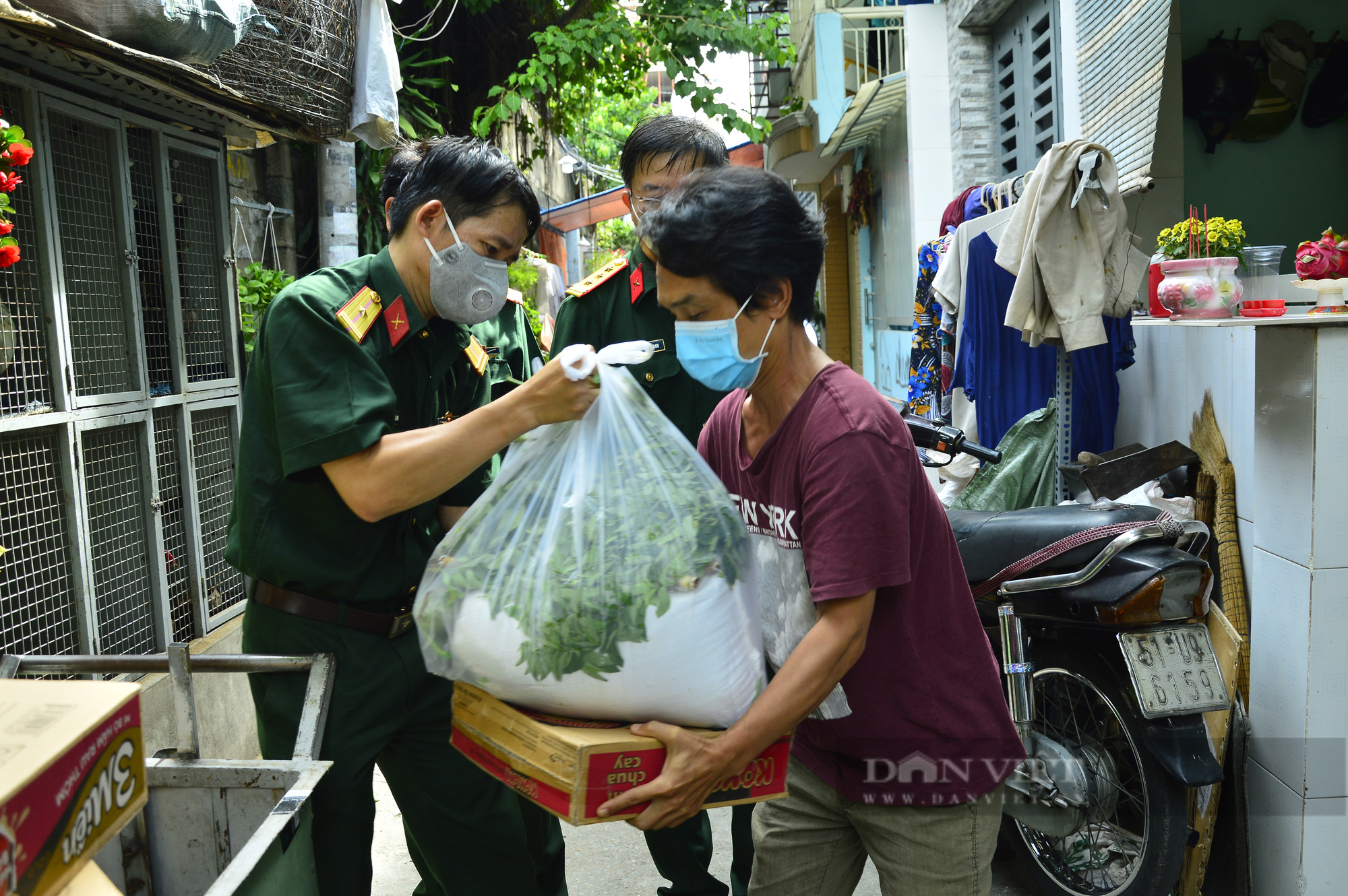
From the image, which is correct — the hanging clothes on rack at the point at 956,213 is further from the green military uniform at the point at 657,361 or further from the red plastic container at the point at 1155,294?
the green military uniform at the point at 657,361

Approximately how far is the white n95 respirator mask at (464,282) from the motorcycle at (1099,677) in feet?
4.71

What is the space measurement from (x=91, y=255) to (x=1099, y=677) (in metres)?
3.33

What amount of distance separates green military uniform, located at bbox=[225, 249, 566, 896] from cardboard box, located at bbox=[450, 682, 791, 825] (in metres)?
0.50

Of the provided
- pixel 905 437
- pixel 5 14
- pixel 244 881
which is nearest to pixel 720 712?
pixel 905 437

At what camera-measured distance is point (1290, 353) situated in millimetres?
2279

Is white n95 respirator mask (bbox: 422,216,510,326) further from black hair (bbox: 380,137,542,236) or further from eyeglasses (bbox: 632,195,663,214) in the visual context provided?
eyeglasses (bbox: 632,195,663,214)

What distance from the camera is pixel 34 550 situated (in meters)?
2.86

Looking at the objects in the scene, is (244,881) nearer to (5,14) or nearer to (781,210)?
(781,210)

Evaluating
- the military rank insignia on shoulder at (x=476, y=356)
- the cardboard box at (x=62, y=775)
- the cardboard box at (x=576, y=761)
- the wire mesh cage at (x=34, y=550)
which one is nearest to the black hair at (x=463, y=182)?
the military rank insignia on shoulder at (x=476, y=356)

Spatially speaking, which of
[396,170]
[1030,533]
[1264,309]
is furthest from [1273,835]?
[396,170]

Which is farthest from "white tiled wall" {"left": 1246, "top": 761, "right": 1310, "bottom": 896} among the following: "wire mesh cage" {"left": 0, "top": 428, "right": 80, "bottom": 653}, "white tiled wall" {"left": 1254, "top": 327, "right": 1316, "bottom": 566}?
"wire mesh cage" {"left": 0, "top": 428, "right": 80, "bottom": 653}

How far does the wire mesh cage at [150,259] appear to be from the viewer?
Answer: 11.6 feet

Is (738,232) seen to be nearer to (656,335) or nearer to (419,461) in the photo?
(419,461)

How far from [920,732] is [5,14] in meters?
2.37
